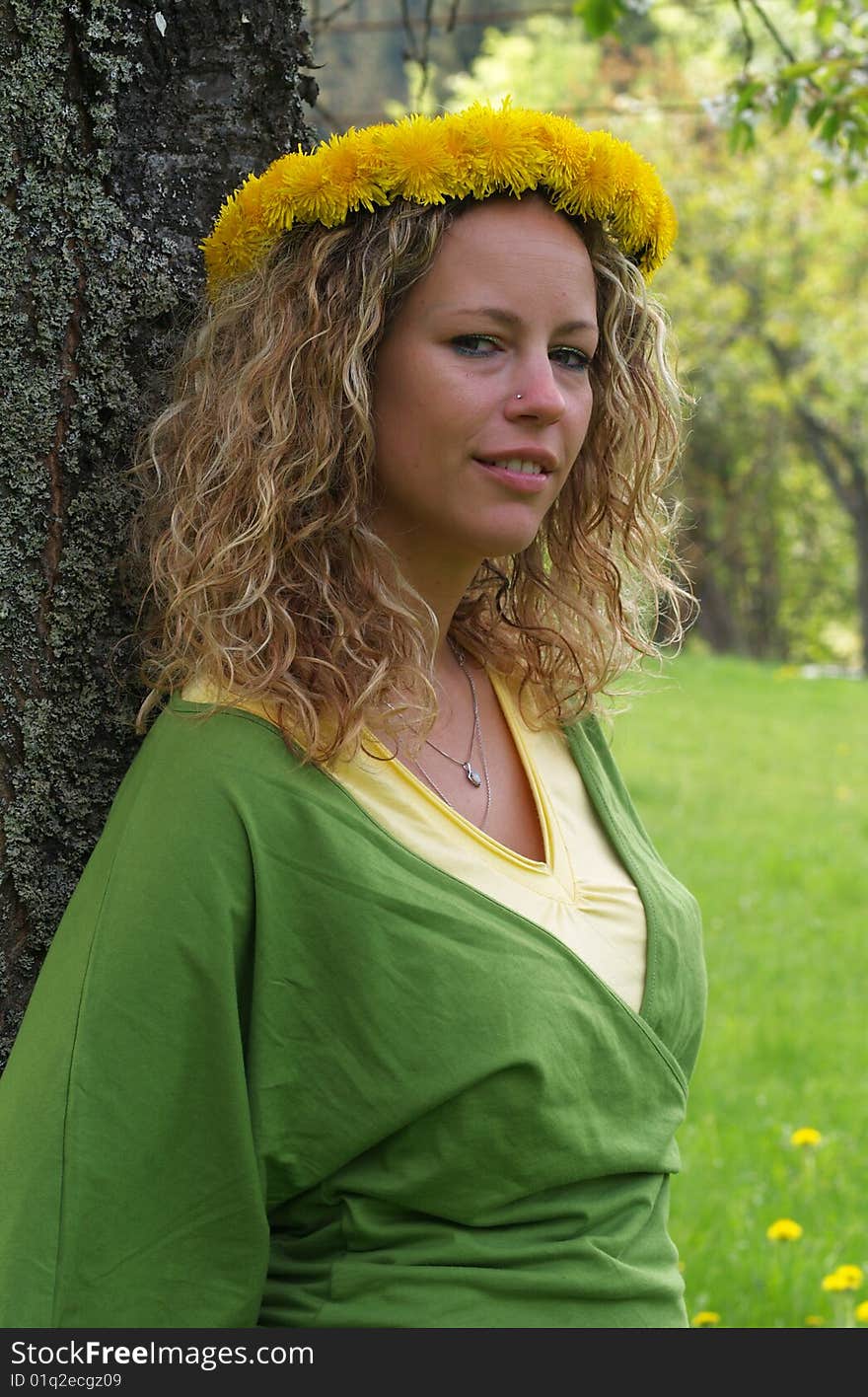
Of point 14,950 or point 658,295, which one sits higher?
point 658,295

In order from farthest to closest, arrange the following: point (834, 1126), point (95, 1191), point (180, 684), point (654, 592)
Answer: point (834, 1126) → point (654, 592) → point (180, 684) → point (95, 1191)

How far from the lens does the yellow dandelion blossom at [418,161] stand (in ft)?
4.82

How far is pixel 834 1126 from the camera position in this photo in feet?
12.7

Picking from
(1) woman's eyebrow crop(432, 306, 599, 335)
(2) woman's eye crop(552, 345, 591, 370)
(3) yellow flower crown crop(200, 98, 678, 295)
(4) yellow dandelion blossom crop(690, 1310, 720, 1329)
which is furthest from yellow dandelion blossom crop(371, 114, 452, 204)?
(4) yellow dandelion blossom crop(690, 1310, 720, 1329)

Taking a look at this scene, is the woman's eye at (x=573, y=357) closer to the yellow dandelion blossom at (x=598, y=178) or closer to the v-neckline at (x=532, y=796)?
the yellow dandelion blossom at (x=598, y=178)

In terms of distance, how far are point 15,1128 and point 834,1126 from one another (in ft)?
9.81

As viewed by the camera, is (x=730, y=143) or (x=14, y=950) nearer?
(x=14, y=950)

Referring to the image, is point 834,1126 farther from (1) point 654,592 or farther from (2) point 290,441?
(2) point 290,441

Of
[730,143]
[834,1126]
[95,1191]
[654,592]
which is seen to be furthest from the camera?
[834,1126]

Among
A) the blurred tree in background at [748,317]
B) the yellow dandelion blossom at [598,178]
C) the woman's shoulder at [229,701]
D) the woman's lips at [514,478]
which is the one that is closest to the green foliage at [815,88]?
the yellow dandelion blossom at [598,178]

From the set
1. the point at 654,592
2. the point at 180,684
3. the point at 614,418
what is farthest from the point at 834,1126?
the point at 180,684

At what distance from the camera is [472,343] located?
1.52m

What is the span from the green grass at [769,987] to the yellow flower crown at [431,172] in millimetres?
578

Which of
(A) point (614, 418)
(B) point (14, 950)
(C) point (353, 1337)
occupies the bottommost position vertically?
(C) point (353, 1337)
